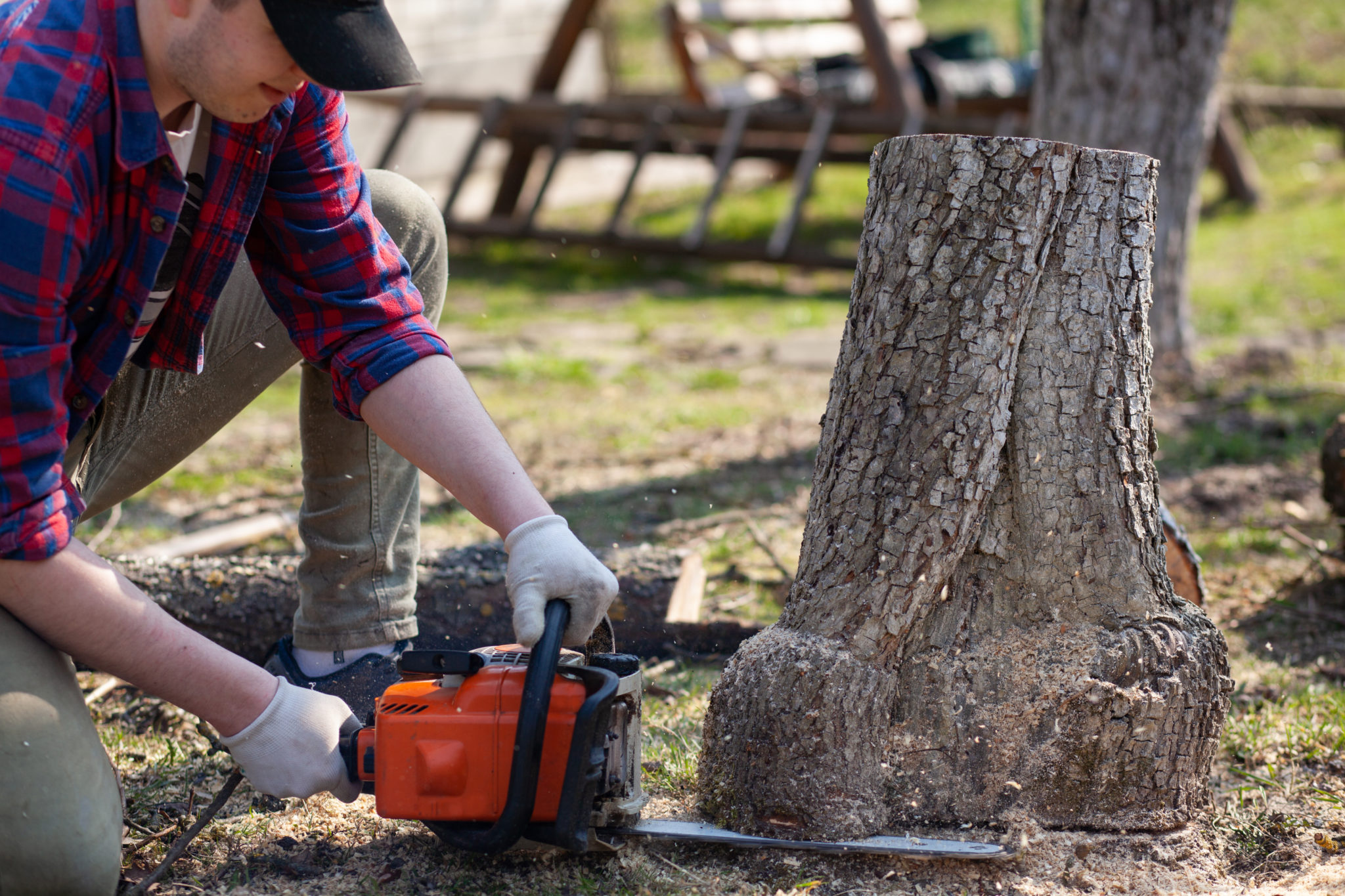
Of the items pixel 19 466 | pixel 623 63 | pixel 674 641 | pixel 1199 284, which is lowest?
pixel 674 641

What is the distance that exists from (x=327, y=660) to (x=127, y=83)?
3.98 ft

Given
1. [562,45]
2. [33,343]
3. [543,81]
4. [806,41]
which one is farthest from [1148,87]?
[806,41]

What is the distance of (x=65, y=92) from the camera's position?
4.75 feet

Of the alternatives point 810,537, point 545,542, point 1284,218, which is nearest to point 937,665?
point 810,537

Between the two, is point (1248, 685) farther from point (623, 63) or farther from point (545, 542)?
point (623, 63)

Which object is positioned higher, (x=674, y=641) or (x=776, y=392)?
(x=776, y=392)

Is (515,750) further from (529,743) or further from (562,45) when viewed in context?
(562,45)

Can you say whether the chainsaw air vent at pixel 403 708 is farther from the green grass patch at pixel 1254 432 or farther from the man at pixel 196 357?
the green grass patch at pixel 1254 432

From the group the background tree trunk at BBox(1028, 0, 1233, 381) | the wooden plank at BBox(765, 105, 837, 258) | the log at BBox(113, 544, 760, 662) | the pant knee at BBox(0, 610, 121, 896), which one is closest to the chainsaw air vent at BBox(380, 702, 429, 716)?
the pant knee at BBox(0, 610, 121, 896)

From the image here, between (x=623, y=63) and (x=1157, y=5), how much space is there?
13.7 m

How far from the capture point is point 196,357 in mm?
1945

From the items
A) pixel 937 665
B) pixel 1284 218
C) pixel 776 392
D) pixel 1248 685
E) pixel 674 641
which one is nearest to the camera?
pixel 937 665

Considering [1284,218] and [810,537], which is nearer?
[810,537]

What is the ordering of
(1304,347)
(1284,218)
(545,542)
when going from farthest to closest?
(1284,218)
(1304,347)
(545,542)
